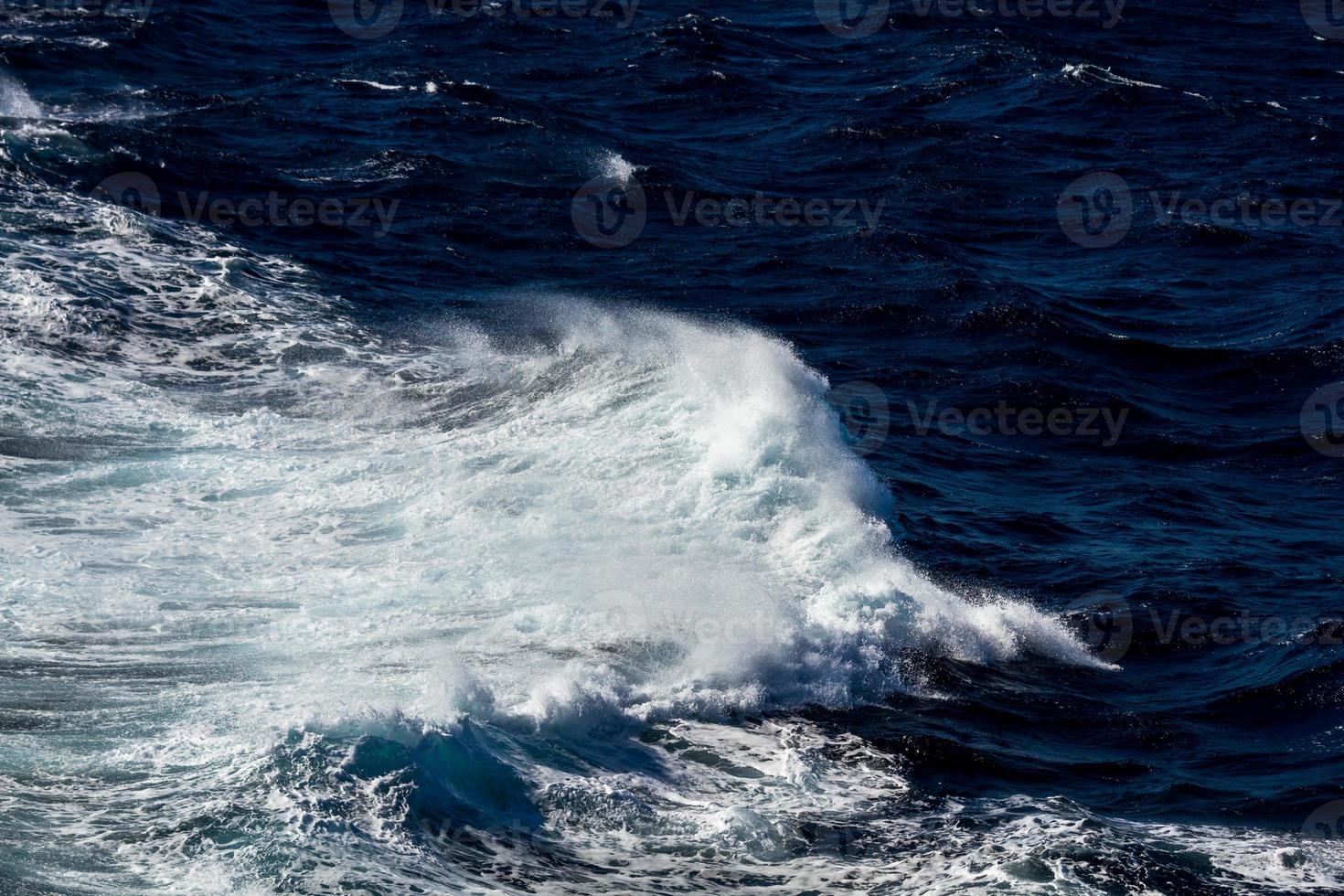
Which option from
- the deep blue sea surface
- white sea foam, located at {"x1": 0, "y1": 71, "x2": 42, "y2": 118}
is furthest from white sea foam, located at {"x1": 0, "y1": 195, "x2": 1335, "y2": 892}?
white sea foam, located at {"x1": 0, "y1": 71, "x2": 42, "y2": 118}

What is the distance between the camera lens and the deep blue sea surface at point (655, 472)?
1669 cm

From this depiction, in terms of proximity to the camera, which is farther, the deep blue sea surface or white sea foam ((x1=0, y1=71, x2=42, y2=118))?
white sea foam ((x1=0, y1=71, x2=42, y2=118))

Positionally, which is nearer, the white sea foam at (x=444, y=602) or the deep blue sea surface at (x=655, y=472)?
the white sea foam at (x=444, y=602)

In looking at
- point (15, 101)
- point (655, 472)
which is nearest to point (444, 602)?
point (655, 472)

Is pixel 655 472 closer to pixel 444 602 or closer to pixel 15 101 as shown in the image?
pixel 444 602

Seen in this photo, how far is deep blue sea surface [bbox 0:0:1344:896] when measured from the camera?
16688 mm

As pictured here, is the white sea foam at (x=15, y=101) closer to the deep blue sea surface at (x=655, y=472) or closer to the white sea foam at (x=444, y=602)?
the deep blue sea surface at (x=655, y=472)

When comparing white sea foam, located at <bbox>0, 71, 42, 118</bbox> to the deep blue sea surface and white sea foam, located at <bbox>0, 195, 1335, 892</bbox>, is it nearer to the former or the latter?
the deep blue sea surface

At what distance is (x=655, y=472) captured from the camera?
25.1 metres

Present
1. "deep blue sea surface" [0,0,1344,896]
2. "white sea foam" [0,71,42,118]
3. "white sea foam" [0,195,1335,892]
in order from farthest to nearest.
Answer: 1. "white sea foam" [0,71,42,118]
2. "deep blue sea surface" [0,0,1344,896]
3. "white sea foam" [0,195,1335,892]

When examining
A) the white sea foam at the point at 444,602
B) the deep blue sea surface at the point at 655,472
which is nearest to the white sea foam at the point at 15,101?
the deep blue sea surface at the point at 655,472

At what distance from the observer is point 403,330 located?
2964 centimetres

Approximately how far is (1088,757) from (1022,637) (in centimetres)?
293

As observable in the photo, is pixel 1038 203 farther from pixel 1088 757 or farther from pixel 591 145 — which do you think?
pixel 1088 757
